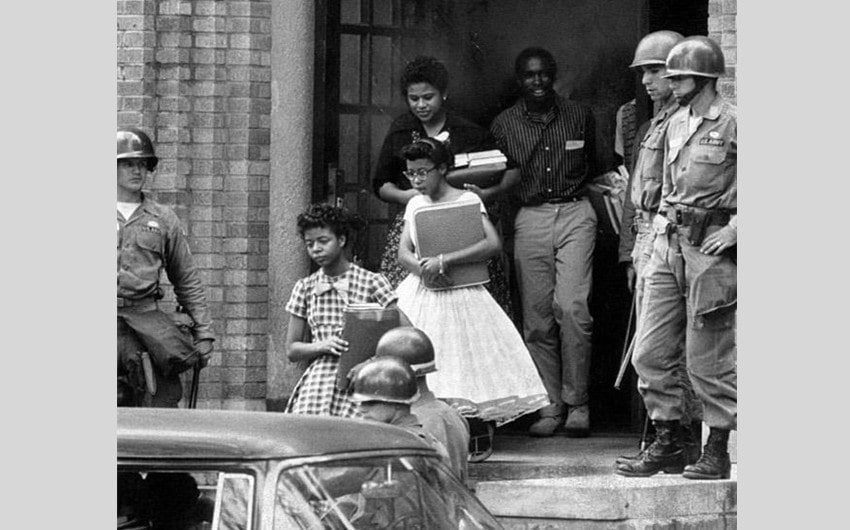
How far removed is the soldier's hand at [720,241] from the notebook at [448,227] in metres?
1.29

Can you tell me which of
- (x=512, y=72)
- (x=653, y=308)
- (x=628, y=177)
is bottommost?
(x=653, y=308)

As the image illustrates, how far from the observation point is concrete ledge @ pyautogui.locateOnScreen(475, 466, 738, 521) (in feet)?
27.0

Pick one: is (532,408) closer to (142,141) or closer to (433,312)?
(433,312)

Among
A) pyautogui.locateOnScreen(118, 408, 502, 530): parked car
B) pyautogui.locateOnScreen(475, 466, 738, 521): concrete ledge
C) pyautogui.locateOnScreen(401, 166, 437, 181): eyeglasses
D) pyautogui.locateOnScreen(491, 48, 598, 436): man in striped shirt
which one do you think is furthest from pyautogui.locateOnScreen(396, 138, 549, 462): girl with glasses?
pyautogui.locateOnScreen(118, 408, 502, 530): parked car

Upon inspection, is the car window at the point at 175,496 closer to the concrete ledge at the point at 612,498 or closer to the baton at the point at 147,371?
the concrete ledge at the point at 612,498

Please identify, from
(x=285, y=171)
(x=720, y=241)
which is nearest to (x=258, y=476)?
(x=720, y=241)

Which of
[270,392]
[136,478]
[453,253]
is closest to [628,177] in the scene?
[453,253]

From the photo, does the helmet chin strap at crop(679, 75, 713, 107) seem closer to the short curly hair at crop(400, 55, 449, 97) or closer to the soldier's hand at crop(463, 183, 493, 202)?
the soldier's hand at crop(463, 183, 493, 202)

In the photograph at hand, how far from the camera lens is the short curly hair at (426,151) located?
8930mm

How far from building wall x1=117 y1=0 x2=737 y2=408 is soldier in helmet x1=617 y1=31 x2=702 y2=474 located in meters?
1.97

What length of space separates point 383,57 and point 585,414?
2.37 m

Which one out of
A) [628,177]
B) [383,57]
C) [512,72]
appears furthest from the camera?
[512,72]

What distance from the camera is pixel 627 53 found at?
11234 millimetres

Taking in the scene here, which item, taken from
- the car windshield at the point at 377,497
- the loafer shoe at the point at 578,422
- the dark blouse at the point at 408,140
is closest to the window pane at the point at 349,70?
the dark blouse at the point at 408,140
